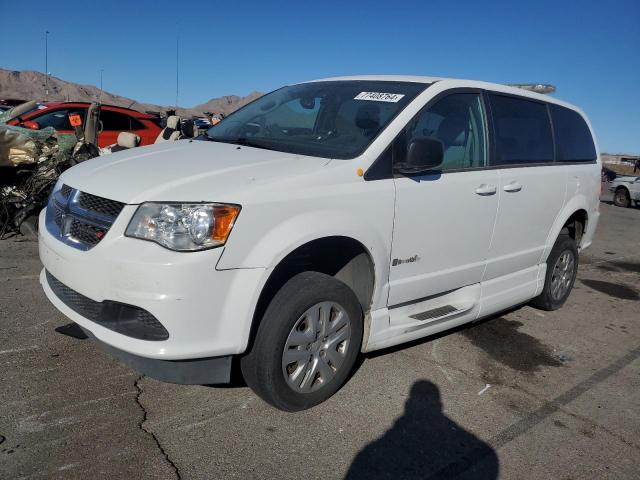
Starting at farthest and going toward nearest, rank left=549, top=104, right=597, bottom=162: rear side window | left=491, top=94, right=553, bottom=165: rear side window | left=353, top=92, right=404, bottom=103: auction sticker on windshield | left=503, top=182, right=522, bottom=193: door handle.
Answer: left=549, top=104, right=597, bottom=162: rear side window, left=491, top=94, right=553, bottom=165: rear side window, left=503, top=182, right=522, bottom=193: door handle, left=353, top=92, right=404, bottom=103: auction sticker on windshield

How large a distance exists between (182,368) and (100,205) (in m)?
0.93

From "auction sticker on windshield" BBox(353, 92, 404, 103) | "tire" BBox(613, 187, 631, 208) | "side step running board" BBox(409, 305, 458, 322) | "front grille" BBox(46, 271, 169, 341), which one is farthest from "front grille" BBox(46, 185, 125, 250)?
"tire" BBox(613, 187, 631, 208)

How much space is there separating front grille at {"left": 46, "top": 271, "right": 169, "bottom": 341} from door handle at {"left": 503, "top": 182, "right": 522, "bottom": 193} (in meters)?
2.69

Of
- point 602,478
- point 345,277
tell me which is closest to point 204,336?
point 345,277

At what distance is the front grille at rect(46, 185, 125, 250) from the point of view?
107 inches

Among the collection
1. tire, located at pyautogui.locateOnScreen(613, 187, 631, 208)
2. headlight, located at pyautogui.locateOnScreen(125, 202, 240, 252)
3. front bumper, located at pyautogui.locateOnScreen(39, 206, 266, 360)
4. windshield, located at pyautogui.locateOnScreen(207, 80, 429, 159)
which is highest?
windshield, located at pyautogui.locateOnScreen(207, 80, 429, 159)

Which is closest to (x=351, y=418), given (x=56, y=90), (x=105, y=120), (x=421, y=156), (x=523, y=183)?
(x=421, y=156)

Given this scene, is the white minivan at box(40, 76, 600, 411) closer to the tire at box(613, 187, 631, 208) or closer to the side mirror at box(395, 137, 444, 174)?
the side mirror at box(395, 137, 444, 174)

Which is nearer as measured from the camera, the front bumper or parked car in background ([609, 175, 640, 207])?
the front bumper

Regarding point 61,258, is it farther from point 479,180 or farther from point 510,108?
point 510,108

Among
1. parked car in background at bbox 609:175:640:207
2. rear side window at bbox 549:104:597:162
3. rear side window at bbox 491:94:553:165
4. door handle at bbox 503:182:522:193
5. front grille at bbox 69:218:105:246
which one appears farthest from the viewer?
parked car in background at bbox 609:175:640:207

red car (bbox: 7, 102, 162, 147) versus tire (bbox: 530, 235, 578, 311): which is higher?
red car (bbox: 7, 102, 162, 147)

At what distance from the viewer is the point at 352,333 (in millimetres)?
3191

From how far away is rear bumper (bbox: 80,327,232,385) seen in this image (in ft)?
8.66
